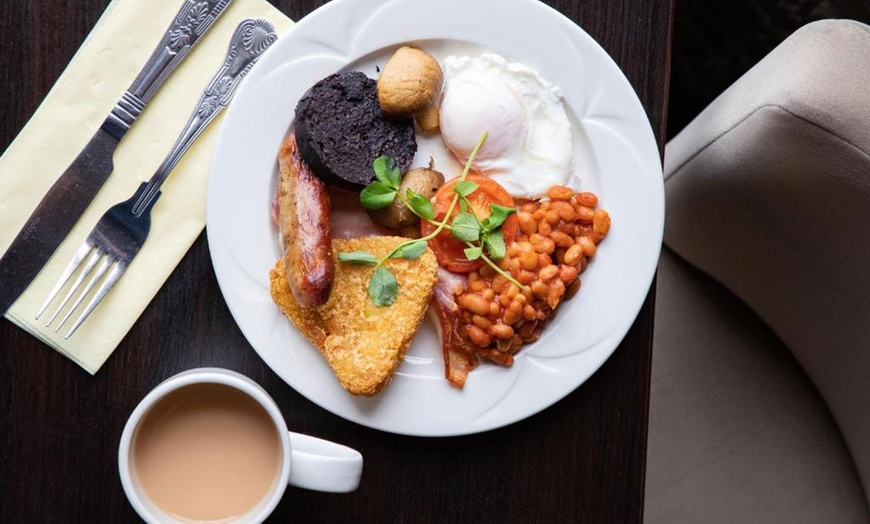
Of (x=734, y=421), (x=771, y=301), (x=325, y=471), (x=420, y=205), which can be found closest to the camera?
(x=325, y=471)

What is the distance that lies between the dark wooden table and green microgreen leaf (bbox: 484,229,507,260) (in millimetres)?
274

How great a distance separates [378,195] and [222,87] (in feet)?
1.05

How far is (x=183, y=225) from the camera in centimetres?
135

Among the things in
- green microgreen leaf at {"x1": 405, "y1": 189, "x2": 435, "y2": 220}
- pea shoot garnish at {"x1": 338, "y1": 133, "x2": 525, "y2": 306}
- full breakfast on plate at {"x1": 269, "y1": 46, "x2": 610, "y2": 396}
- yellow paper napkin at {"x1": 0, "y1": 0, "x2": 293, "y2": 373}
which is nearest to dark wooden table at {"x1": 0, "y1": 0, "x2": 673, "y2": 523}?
yellow paper napkin at {"x1": 0, "y1": 0, "x2": 293, "y2": 373}

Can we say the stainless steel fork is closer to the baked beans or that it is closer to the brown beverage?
the brown beverage

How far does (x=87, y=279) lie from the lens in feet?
4.42

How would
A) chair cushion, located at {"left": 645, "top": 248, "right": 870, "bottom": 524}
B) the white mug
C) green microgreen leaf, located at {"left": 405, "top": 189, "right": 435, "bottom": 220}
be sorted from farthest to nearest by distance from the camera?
1. chair cushion, located at {"left": 645, "top": 248, "right": 870, "bottom": 524}
2. green microgreen leaf, located at {"left": 405, "top": 189, "right": 435, "bottom": 220}
3. the white mug

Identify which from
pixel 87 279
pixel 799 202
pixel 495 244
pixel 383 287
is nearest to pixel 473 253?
pixel 495 244

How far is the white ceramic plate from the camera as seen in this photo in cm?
131

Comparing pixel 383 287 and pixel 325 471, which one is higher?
pixel 383 287

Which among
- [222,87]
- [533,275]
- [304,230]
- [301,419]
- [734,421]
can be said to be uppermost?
[222,87]

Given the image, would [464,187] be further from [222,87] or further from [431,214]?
[222,87]

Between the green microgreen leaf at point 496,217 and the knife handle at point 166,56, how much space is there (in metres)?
0.55

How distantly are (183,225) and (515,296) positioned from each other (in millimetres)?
549
